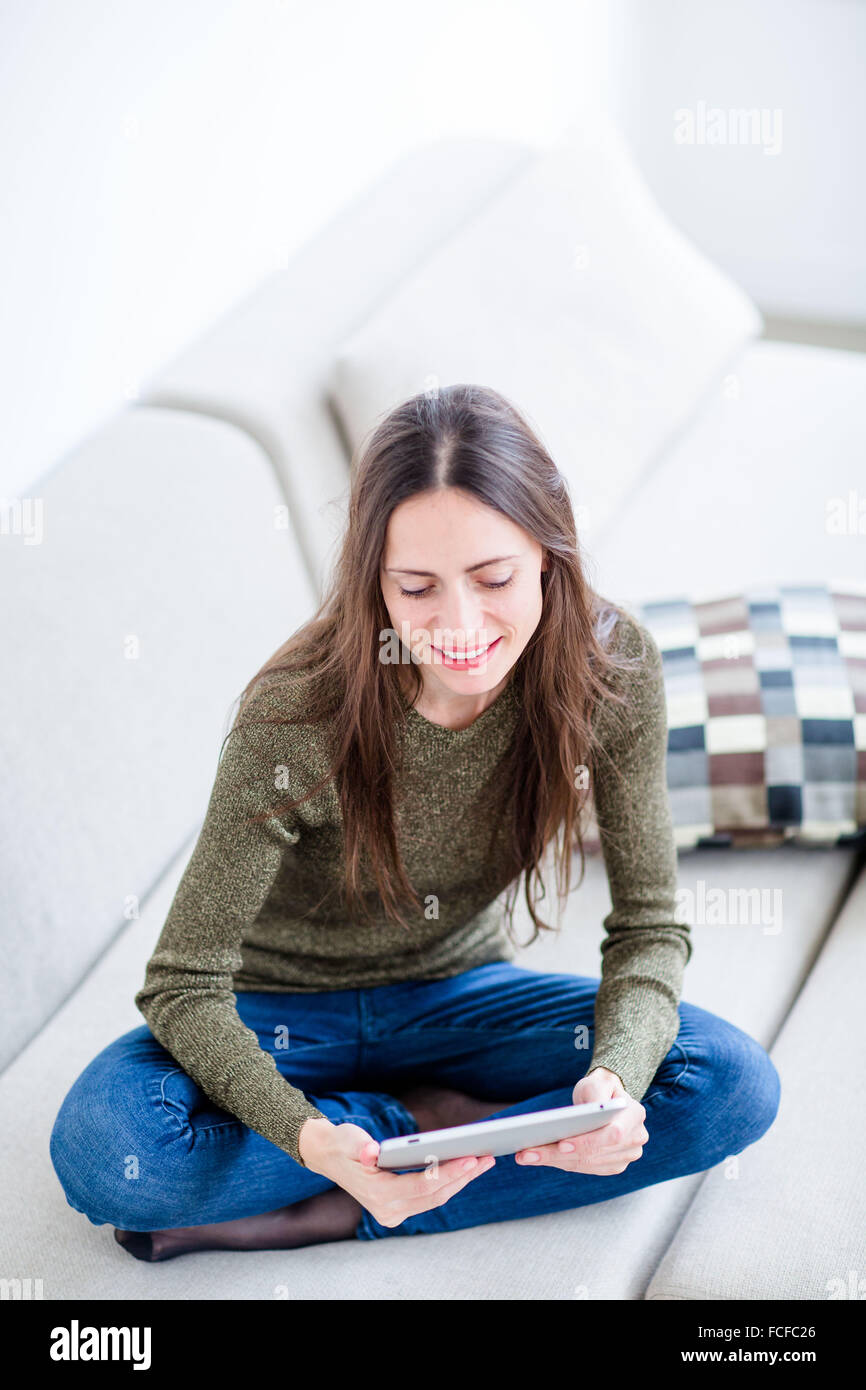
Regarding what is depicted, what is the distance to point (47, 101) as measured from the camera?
5.46 ft

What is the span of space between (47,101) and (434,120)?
1.10 metres

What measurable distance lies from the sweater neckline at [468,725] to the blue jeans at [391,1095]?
0.29m

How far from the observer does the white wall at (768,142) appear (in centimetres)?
286

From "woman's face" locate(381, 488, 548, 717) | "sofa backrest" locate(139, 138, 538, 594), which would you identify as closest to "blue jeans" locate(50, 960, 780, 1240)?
"woman's face" locate(381, 488, 548, 717)

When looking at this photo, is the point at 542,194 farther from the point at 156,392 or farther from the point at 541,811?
the point at 541,811

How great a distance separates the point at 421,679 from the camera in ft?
3.89

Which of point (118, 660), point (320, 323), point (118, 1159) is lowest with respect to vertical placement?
point (118, 1159)

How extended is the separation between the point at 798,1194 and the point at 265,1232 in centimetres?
48

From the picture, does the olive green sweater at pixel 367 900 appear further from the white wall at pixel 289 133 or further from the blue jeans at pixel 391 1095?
the white wall at pixel 289 133

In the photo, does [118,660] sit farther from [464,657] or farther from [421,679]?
[464,657]

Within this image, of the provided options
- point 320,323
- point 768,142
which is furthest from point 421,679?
point 768,142

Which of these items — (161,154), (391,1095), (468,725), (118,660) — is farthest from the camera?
(161,154)

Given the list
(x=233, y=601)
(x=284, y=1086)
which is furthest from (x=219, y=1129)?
(x=233, y=601)

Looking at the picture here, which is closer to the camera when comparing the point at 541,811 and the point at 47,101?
the point at 541,811
